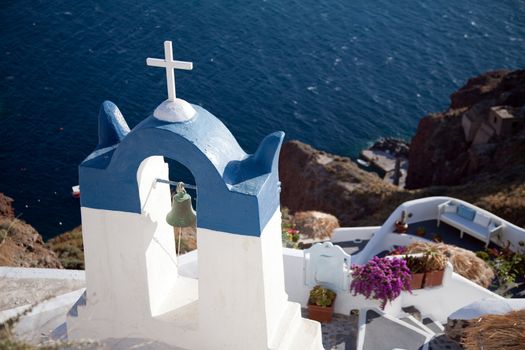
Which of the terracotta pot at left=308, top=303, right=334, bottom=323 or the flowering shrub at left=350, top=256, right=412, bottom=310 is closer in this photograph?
the flowering shrub at left=350, top=256, right=412, bottom=310

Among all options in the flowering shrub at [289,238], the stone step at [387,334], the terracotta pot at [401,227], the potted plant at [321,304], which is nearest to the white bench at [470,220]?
the terracotta pot at [401,227]

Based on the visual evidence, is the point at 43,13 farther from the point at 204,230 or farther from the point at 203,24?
the point at 204,230

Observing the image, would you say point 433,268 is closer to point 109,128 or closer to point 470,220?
point 470,220

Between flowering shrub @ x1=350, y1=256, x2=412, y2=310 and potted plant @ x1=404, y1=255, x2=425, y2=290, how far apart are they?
0.27 meters

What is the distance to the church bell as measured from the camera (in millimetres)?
8656

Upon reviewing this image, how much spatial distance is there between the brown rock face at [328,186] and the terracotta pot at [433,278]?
1510cm

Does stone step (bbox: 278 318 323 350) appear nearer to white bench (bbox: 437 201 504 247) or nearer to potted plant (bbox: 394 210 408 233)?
potted plant (bbox: 394 210 408 233)

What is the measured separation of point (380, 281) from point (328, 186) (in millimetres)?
23726

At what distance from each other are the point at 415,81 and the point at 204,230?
47.9 m

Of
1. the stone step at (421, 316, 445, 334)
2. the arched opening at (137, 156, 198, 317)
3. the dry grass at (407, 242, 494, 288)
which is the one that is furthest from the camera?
the dry grass at (407, 242, 494, 288)

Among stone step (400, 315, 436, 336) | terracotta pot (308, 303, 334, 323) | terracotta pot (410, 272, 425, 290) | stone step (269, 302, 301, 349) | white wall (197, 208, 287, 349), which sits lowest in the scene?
stone step (400, 315, 436, 336)

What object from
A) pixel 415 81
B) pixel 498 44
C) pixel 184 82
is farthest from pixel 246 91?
pixel 498 44

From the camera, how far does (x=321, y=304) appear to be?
41.5 ft

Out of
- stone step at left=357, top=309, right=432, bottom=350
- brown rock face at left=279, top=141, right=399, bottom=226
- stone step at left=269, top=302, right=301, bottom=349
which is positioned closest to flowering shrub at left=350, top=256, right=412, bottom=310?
stone step at left=357, top=309, right=432, bottom=350
